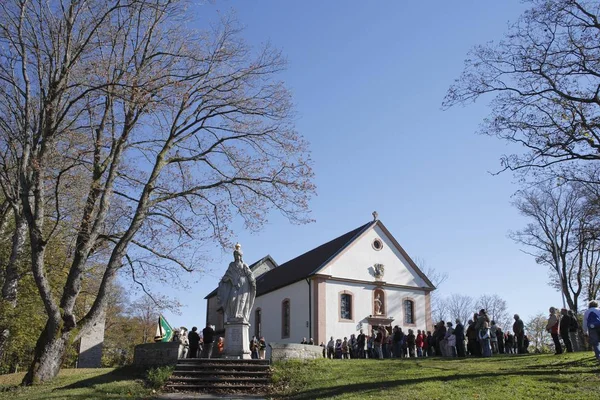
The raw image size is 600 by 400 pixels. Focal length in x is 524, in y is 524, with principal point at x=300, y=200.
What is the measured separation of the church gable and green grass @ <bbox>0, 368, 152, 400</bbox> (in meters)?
18.8

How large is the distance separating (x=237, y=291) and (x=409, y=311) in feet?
68.8

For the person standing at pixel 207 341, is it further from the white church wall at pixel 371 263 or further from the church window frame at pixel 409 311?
the church window frame at pixel 409 311

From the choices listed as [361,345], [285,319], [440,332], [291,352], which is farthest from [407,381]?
[285,319]

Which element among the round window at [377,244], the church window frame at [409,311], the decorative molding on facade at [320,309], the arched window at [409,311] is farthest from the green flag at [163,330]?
the arched window at [409,311]

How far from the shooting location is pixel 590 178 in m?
15.9

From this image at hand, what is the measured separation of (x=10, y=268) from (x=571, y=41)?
19928 mm

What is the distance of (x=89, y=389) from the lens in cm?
1322

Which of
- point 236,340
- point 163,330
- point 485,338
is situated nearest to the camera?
point 236,340

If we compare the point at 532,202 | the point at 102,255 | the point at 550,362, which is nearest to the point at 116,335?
the point at 102,255

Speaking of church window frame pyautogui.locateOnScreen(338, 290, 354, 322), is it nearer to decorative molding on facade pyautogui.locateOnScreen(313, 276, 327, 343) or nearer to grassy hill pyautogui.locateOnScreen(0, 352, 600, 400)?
decorative molding on facade pyautogui.locateOnScreen(313, 276, 327, 343)

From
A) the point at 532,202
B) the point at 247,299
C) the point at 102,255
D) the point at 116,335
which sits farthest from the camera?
the point at 116,335

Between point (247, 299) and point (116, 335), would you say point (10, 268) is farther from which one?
point (116, 335)

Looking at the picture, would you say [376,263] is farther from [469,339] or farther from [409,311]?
[469,339]

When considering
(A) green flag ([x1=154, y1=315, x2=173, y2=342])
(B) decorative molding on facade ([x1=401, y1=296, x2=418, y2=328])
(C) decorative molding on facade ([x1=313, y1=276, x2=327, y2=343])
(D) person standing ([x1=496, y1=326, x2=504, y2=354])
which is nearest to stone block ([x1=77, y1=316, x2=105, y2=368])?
(A) green flag ([x1=154, y1=315, x2=173, y2=342])
